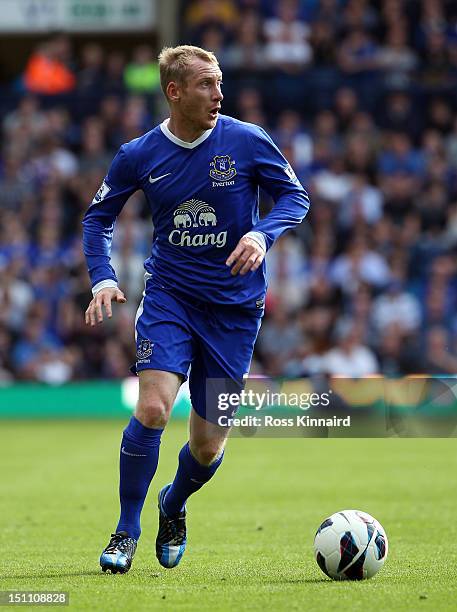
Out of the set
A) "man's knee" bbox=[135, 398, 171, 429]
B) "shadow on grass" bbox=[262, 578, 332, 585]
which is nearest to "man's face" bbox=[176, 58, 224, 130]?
"man's knee" bbox=[135, 398, 171, 429]

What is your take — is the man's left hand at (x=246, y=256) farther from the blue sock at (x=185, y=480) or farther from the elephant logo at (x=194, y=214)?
the blue sock at (x=185, y=480)

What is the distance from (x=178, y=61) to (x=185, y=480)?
6.98 ft

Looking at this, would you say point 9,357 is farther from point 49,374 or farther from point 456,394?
point 456,394

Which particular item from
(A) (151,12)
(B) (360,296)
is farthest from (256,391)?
(A) (151,12)

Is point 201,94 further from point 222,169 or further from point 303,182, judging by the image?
point 303,182

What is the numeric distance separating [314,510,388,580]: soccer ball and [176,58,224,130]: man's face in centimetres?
212

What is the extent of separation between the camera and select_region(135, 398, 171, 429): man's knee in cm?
613

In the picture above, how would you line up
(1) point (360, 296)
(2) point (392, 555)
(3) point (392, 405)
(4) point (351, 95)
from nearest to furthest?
(3) point (392, 405) → (2) point (392, 555) → (1) point (360, 296) → (4) point (351, 95)

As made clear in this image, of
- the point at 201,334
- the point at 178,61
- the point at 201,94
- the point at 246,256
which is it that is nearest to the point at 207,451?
the point at 201,334

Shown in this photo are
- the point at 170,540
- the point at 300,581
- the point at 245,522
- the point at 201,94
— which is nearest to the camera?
the point at 300,581

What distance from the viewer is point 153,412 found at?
6133 millimetres

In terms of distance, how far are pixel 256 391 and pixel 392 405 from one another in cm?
68

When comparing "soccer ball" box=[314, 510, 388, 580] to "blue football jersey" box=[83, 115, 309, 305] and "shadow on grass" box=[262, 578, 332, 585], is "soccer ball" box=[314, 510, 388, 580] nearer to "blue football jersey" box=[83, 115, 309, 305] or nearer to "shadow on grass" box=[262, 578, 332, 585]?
"shadow on grass" box=[262, 578, 332, 585]

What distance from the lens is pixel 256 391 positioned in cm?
637
